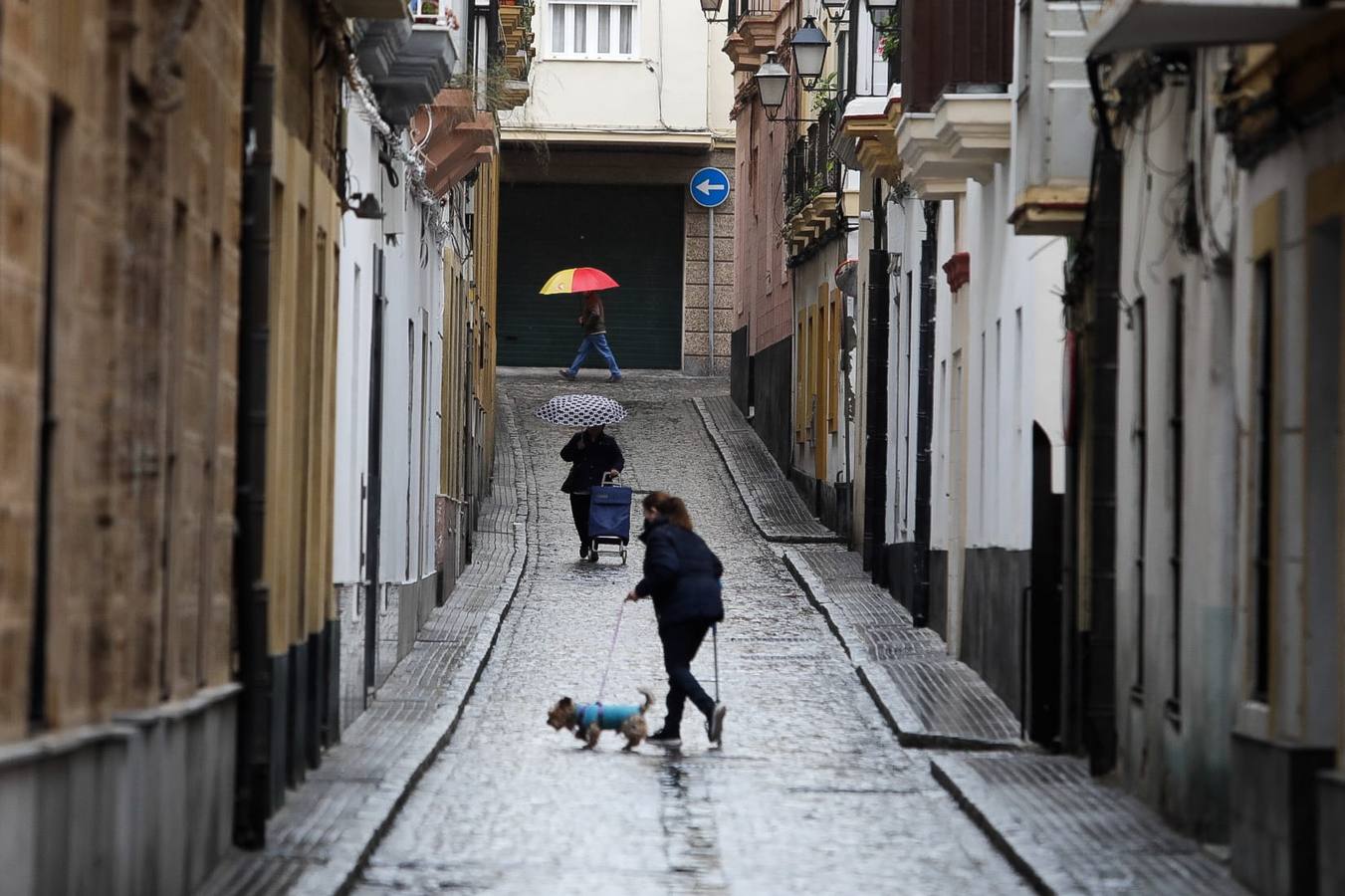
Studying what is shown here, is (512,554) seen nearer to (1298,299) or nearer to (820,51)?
(820,51)

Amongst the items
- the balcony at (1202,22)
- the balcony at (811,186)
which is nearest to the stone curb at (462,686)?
the balcony at (1202,22)

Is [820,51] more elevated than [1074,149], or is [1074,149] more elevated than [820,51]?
[820,51]

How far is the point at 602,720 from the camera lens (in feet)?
56.5

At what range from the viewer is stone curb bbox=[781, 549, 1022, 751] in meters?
17.6

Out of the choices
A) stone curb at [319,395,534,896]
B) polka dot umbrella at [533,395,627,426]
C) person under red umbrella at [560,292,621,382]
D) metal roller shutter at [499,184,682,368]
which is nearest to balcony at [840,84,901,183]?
stone curb at [319,395,534,896]

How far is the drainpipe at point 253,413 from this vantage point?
12.2 metres

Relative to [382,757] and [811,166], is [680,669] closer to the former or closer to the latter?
[382,757]

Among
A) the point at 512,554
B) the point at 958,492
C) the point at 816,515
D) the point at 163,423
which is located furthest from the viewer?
the point at 816,515

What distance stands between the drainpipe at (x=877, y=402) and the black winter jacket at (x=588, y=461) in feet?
12.6

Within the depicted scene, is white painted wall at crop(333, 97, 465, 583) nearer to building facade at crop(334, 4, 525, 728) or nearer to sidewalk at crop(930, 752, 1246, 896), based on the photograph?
building facade at crop(334, 4, 525, 728)

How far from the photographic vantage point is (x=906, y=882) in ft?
39.7

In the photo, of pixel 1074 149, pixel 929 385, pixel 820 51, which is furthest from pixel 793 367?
pixel 1074 149

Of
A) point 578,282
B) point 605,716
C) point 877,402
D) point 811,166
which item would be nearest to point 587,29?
point 578,282

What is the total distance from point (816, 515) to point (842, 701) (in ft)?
51.9
